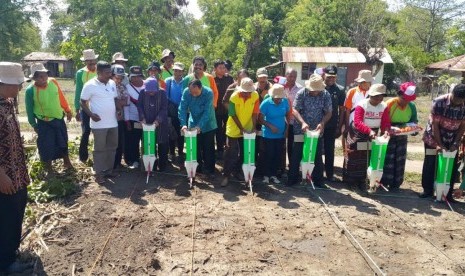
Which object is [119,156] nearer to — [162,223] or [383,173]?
[162,223]

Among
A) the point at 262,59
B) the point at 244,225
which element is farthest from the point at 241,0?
the point at 244,225

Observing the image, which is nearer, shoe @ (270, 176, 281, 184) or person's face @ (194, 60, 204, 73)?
shoe @ (270, 176, 281, 184)

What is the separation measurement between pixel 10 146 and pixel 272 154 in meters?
3.83

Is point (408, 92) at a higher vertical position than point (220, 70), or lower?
lower

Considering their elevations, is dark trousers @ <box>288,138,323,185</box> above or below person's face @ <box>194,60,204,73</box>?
below

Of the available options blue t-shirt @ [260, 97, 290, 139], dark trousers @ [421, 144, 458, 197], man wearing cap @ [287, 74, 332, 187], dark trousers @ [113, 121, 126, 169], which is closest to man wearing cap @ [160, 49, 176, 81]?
dark trousers @ [113, 121, 126, 169]

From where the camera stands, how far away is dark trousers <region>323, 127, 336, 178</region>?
667cm

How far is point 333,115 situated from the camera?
654cm

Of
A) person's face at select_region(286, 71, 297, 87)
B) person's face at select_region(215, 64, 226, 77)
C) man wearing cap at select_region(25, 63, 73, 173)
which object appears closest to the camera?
man wearing cap at select_region(25, 63, 73, 173)

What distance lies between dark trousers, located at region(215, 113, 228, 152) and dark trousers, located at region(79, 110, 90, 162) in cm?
224

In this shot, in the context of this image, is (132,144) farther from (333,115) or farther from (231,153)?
(333,115)

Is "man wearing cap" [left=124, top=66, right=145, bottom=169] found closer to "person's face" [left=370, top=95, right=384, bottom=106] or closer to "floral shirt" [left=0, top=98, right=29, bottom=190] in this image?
"floral shirt" [left=0, top=98, right=29, bottom=190]

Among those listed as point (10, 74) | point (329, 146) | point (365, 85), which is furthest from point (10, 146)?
point (365, 85)

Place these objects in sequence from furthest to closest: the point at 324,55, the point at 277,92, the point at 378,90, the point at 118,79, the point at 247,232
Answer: the point at 324,55, the point at 118,79, the point at 277,92, the point at 378,90, the point at 247,232
